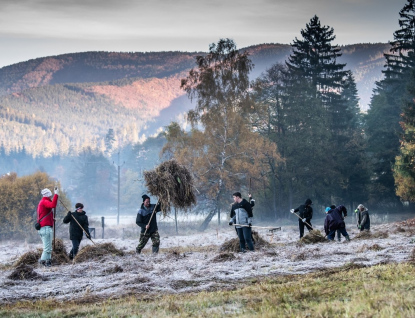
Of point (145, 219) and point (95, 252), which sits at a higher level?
point (145, 219)

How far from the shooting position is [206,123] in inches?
2378

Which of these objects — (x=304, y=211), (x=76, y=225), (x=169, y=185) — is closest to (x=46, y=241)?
(x=76, y=225)

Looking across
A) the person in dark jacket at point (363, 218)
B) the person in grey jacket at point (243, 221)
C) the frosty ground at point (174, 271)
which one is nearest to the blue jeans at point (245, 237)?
the person in grey jacket at point (243, 221)

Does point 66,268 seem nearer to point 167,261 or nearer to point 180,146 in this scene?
point 167,261

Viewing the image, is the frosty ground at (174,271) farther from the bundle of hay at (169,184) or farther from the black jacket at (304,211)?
the black jacket at (304,211)

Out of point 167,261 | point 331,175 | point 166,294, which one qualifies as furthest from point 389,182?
point 166,294

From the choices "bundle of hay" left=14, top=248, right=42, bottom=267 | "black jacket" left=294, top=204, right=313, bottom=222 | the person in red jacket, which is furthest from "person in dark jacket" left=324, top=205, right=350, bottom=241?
"bundle of hay" left=14, top=248, right=42, bottom=267

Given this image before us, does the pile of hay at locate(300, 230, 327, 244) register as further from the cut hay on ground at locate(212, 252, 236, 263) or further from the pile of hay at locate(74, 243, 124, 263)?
the pile of hay at locate(74, 243, 124, 263)

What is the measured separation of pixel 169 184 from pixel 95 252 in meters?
3.57

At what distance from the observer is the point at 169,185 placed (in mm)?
23406

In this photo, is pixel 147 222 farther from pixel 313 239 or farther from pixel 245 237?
pixel 313 239

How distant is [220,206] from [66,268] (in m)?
43.6

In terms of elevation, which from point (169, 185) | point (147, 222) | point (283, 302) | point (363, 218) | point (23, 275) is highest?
point (169, 185)

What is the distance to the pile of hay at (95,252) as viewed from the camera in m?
21.0
